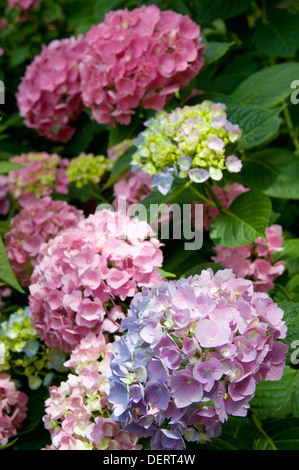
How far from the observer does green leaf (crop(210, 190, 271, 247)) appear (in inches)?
51.9

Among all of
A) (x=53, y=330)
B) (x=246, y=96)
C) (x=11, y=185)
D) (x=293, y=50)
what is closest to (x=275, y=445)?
(x=53, y=330)

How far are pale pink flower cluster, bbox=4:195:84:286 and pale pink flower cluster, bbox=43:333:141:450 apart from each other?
1.51 ft

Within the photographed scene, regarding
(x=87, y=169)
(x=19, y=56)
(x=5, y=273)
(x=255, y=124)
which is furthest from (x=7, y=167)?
(x=19, y=56)

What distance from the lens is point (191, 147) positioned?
4.19 ft

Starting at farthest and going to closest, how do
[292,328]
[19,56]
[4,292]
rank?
[19,56]
[4,292]
[292,328]

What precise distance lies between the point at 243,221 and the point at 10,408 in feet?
2.29

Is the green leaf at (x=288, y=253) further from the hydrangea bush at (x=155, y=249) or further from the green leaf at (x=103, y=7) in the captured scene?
the green leaf at (x=103, y=7)

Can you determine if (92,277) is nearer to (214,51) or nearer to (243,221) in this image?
(243,221)

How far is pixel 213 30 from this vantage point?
2322 mm

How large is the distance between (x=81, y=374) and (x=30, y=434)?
15.3 inches

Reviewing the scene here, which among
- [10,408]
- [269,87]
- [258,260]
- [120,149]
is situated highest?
[269,87]

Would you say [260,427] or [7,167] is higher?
[7,167]

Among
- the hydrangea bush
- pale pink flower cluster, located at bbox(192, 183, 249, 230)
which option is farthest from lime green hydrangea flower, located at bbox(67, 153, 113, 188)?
pale pink flower cluster, located at bbox(192, 183, 249, 230)
